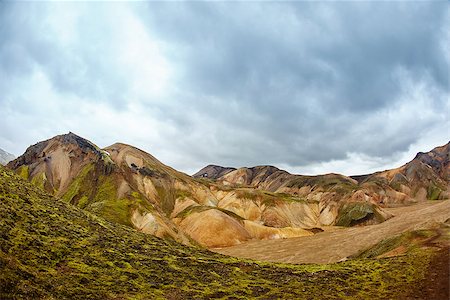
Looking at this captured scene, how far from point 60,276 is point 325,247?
7809cm

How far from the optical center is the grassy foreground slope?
25016 mm

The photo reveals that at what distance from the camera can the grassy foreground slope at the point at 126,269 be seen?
25.0 metres

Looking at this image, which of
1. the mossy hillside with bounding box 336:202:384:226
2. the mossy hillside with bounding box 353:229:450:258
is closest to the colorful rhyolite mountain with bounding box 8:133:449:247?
the mossy hillside with bounding box 336:202:384:226

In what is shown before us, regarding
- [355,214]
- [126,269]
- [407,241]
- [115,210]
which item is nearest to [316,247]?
[407,241]

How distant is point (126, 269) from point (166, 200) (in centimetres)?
11129

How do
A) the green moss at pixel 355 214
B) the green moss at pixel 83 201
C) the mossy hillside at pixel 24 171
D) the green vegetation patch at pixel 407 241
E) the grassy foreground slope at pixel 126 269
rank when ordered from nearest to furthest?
the grassy foreground slope at pixel 126 269, the green vegetation patch at pixel 407 241, the green moss at pixel 83 201, the mossy hillside at pixel 24 171, the green moss at pixel 355 214

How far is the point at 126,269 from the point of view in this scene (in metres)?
32.0

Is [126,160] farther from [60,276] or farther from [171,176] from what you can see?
[60,276]

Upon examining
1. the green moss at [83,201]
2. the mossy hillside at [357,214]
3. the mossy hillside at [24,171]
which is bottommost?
the green moss at [83,201]

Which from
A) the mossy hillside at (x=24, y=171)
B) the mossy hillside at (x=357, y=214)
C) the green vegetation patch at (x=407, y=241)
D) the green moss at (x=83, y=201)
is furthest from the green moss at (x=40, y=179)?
the mossy hillside at (x=357, y=214)

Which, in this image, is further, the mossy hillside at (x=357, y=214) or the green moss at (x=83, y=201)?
the mossy hillside at (x=357, y=214)

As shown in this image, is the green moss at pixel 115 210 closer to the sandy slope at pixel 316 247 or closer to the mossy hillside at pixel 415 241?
the sandy slope at pixel 316 247

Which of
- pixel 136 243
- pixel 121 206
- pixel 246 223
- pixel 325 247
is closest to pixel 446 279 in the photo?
pixel 136 243

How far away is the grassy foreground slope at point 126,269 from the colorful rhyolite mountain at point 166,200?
174 ft
